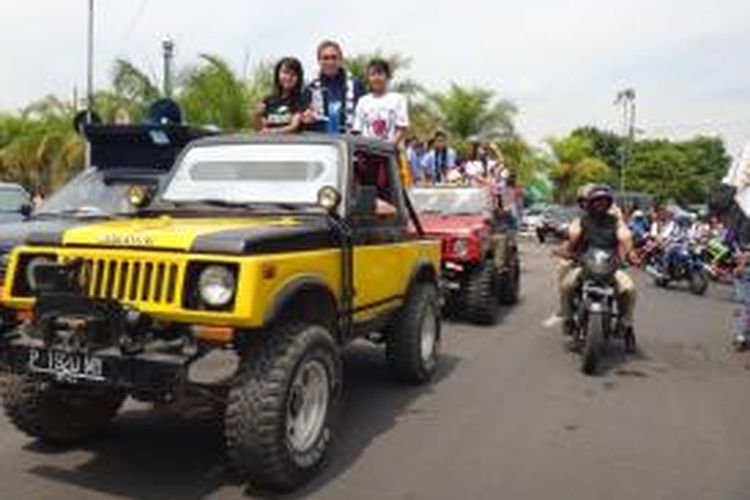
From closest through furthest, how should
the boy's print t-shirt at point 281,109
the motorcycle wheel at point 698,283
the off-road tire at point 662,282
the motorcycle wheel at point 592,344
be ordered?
the boy's print t-shirt at point 281,109 → the motorcycle wheel at point 592,344 → the motorcycle wheel at point 698,283 → the off-road tire at point 662,282

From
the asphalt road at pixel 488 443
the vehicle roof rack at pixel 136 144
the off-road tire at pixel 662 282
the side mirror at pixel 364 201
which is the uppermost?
the vehicle roof rack at pixel 136 144

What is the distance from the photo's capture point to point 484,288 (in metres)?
12.4

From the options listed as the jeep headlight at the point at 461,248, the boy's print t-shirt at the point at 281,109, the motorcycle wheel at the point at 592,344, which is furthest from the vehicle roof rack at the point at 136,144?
the motorcycle wheel at the point at 592,344

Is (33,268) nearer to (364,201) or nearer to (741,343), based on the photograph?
(364,201)

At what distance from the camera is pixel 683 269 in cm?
2025

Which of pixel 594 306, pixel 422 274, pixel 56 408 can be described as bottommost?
pixel 56 408

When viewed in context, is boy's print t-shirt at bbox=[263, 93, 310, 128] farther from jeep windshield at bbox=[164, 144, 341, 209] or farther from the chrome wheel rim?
the chrome wheel rim

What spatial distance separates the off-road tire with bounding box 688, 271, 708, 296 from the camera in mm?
19688

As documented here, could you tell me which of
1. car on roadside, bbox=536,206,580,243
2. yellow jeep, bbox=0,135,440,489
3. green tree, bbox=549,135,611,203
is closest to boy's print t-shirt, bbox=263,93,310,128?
yellow jeep, bbox=0,135,440,489

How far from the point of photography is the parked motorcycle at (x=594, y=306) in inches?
380

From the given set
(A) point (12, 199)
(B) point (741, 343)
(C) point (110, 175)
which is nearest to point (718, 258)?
(B) point (741, 343)

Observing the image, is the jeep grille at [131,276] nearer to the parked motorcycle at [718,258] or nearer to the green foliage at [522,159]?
the parked motorcycle at [718,258]

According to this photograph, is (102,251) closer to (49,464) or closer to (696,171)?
(49,464)

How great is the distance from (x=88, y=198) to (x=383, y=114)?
3.15 meters
